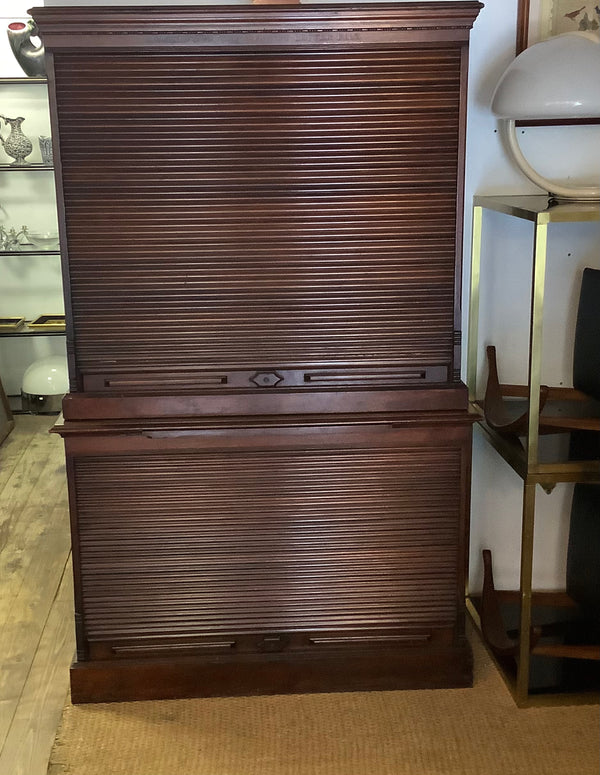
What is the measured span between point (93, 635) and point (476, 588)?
112 cm

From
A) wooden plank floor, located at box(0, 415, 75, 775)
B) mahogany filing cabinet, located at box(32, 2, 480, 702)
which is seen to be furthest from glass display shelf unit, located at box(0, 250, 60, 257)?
mahogany filing cabinet, located at box(32, 2, 480, 702)

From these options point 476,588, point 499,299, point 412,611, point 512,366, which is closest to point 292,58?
point 499,299

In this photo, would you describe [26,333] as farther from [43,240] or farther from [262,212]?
[262,212]

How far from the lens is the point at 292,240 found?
2.00m

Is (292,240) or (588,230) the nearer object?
(292,240)

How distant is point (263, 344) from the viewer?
205 cm

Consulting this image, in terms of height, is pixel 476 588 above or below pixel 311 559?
below

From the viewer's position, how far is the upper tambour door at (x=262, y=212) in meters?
1.92

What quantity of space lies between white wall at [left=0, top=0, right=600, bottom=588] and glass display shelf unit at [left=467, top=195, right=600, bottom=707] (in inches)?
2.4

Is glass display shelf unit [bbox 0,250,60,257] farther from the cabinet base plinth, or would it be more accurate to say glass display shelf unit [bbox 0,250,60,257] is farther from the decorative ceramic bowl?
the cabinet base plinth

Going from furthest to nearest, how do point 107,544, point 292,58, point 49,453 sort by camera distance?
point 49,453, point 107,544, point 292,58

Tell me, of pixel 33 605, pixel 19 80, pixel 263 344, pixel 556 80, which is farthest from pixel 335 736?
pixel 19 80

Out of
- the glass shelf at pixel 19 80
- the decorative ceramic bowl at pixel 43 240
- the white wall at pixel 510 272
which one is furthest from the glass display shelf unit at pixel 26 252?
the white wall at pixel 510 272

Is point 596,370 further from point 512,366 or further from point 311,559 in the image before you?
point 311,559
